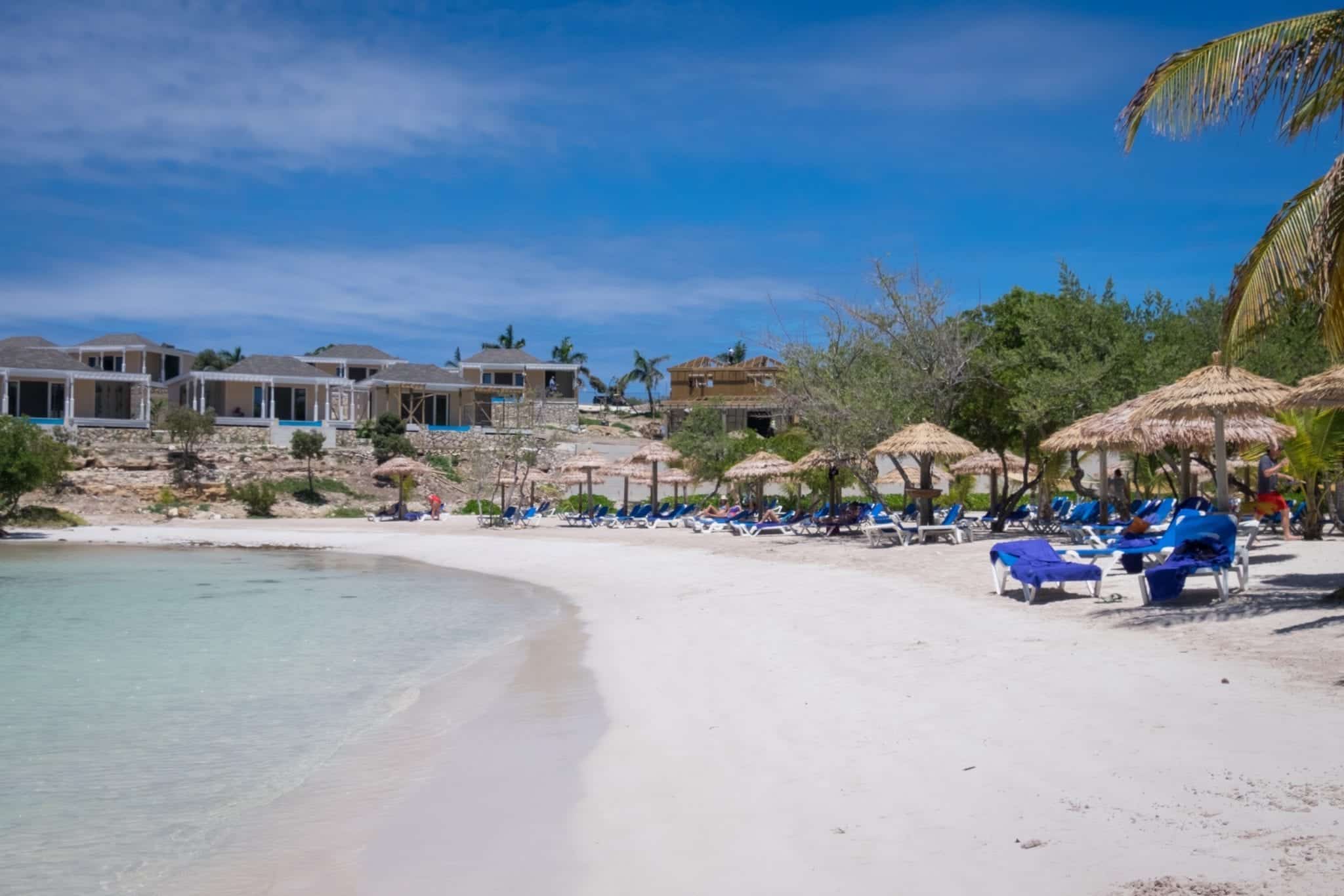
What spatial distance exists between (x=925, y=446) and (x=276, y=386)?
3721 cm

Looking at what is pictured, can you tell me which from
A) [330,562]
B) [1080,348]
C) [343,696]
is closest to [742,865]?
[343,696]

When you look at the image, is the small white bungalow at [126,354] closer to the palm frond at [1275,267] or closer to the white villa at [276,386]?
the white villa at [276,386]

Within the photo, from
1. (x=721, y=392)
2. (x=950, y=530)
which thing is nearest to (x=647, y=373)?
(x=721, y=392)

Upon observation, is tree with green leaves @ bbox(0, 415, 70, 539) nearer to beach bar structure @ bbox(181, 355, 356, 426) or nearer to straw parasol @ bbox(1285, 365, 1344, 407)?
beach bar structure @ bbox(181, 355, 356, 426)

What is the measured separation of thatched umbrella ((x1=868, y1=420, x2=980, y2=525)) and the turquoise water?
6607mm

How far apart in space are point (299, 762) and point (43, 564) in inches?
771

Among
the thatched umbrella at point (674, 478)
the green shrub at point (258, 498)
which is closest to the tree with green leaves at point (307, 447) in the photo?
the green shrub at point (258, 498)

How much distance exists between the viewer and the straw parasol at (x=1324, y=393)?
29.7 feet

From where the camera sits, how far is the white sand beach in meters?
3.65

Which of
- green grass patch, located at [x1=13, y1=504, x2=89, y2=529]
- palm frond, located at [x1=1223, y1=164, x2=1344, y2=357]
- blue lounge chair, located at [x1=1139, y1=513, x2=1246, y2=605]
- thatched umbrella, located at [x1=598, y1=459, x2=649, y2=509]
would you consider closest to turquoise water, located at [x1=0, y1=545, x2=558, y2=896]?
blue lounge chair, located at [x1=1139, y1=513, x2=1246, y2=605]

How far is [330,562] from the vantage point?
22688mm

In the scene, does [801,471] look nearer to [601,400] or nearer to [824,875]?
[824,875]

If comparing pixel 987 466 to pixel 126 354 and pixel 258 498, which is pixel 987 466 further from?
pixel 126 354

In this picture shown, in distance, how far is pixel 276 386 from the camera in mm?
46750
